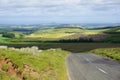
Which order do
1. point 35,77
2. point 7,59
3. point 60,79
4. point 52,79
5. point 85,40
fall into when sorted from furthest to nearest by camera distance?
point 85,40 → point 7,59 → point 60,79 → point 52,79 → point 35,77

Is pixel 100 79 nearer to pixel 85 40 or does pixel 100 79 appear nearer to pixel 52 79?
pixel 52 79

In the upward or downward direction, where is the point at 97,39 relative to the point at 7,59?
downward

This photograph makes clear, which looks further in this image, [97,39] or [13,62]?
[97,39]

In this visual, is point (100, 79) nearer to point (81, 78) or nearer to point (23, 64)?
point (81, 78)

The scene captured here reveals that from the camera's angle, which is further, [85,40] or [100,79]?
[85,40]

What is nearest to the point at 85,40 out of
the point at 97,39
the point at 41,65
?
the point at 97,39

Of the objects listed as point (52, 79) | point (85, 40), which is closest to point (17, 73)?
point (52, 79)

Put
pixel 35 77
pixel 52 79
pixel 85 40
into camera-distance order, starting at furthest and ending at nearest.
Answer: pixel 85 40, pixel 52 79, pixel 35 77

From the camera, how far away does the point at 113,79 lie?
29.5m

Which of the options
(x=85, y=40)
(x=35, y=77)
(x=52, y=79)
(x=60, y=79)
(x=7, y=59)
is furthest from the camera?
(x=85, y=40)

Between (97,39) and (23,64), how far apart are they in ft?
554

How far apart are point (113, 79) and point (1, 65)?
995 centimetres

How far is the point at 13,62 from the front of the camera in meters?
29.9

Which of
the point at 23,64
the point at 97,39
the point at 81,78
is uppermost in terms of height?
the point at 23,64
